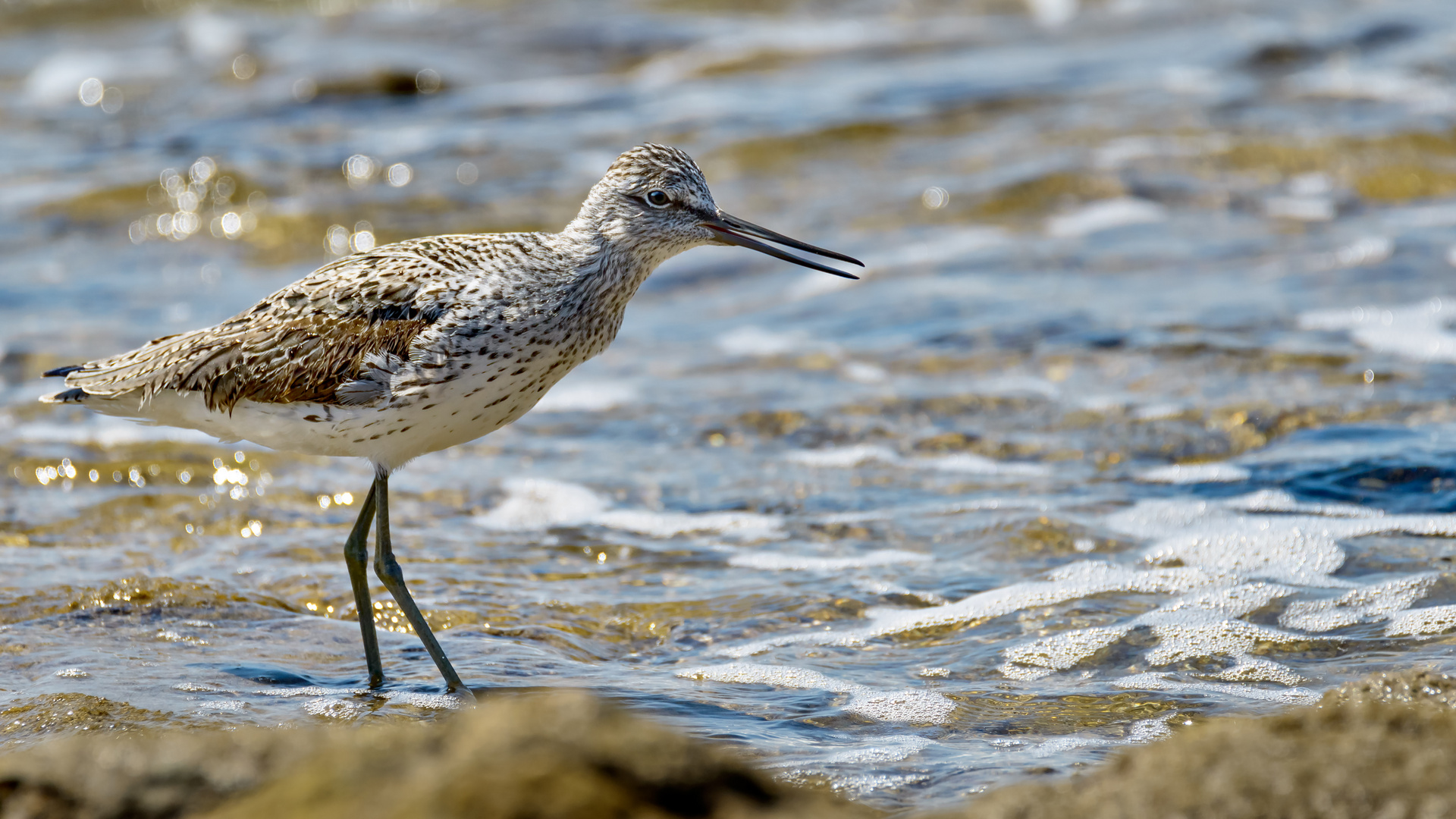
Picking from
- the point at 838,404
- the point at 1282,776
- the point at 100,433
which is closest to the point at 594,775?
the point at 1282,776

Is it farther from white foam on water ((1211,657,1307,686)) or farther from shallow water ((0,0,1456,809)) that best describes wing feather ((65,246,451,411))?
white foam on water ((1211,657,1307,686))

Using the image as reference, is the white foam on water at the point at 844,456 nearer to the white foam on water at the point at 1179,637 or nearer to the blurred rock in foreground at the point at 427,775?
the white foam on water at the point at 1179,637

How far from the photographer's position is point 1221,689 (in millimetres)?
5102

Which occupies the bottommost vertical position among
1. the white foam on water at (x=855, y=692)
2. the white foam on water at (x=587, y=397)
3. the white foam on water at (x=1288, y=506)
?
the white foam on water at (x=855, y=692)

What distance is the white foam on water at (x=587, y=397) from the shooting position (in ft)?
28.8

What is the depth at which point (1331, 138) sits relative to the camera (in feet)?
40.4

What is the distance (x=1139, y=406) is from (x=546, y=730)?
617cm

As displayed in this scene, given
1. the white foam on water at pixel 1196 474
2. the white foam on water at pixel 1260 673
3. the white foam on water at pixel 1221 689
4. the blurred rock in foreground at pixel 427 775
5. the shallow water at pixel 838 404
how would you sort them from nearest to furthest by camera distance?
1. the blurred rock in foreground at pixel 427 775
2. the white foam on water at pixel 1221 689
3. the white foam on water at pixel 1260 673
4. the shallow water at pixel 838 404
5. the white foam on water at pixel 1196 474

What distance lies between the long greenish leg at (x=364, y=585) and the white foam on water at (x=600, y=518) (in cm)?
120

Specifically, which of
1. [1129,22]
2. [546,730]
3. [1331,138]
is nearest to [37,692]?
[546,730]

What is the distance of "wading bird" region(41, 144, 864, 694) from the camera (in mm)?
5273

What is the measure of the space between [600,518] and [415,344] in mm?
2074

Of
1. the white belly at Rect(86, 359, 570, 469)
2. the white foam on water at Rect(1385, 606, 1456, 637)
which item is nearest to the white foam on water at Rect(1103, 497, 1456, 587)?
the white foam on water at Rect(1385, 606, 1456, 637)

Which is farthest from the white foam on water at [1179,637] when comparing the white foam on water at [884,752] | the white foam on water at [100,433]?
the white foam on water at [100,433]
